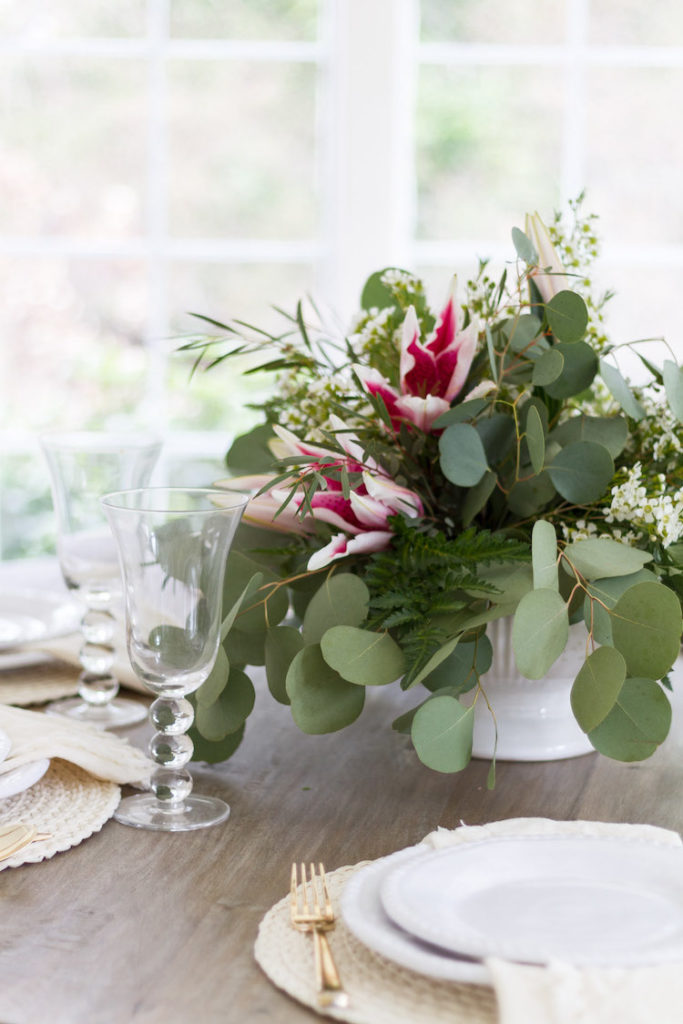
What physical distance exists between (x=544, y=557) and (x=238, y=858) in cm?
30

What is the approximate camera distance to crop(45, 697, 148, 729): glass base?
1.08 metres

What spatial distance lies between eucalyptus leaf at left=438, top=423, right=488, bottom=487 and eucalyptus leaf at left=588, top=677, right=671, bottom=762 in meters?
0.19

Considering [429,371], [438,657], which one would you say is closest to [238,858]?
[438,657]

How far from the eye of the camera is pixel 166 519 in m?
0.77

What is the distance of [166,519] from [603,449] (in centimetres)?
34

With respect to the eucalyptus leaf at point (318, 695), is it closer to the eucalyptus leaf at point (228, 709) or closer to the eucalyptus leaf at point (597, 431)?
the eucalyptus leaf at point (228, 709)

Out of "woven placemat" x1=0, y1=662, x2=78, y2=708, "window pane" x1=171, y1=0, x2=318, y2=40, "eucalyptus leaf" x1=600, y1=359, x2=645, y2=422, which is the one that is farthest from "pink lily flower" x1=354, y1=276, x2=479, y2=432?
"window pane" x1=171, y1=0, x2=318, y2=40

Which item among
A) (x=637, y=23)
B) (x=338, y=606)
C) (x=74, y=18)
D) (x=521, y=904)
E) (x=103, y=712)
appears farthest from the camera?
(x=74, y=18)

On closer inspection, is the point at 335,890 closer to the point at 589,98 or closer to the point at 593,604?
the point at 593,604

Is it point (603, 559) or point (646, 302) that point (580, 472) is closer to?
point (603, 559)

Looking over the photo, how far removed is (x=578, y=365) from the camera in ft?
3.06

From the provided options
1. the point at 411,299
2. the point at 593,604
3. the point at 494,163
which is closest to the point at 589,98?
the point at 494,163

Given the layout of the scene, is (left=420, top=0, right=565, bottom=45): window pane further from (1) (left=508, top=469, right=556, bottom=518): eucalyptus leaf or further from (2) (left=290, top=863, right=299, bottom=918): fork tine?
(2) (left=290, top=863, right=299, bottom=918): fork tine

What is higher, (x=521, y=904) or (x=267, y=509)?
(x=267, y=509)
